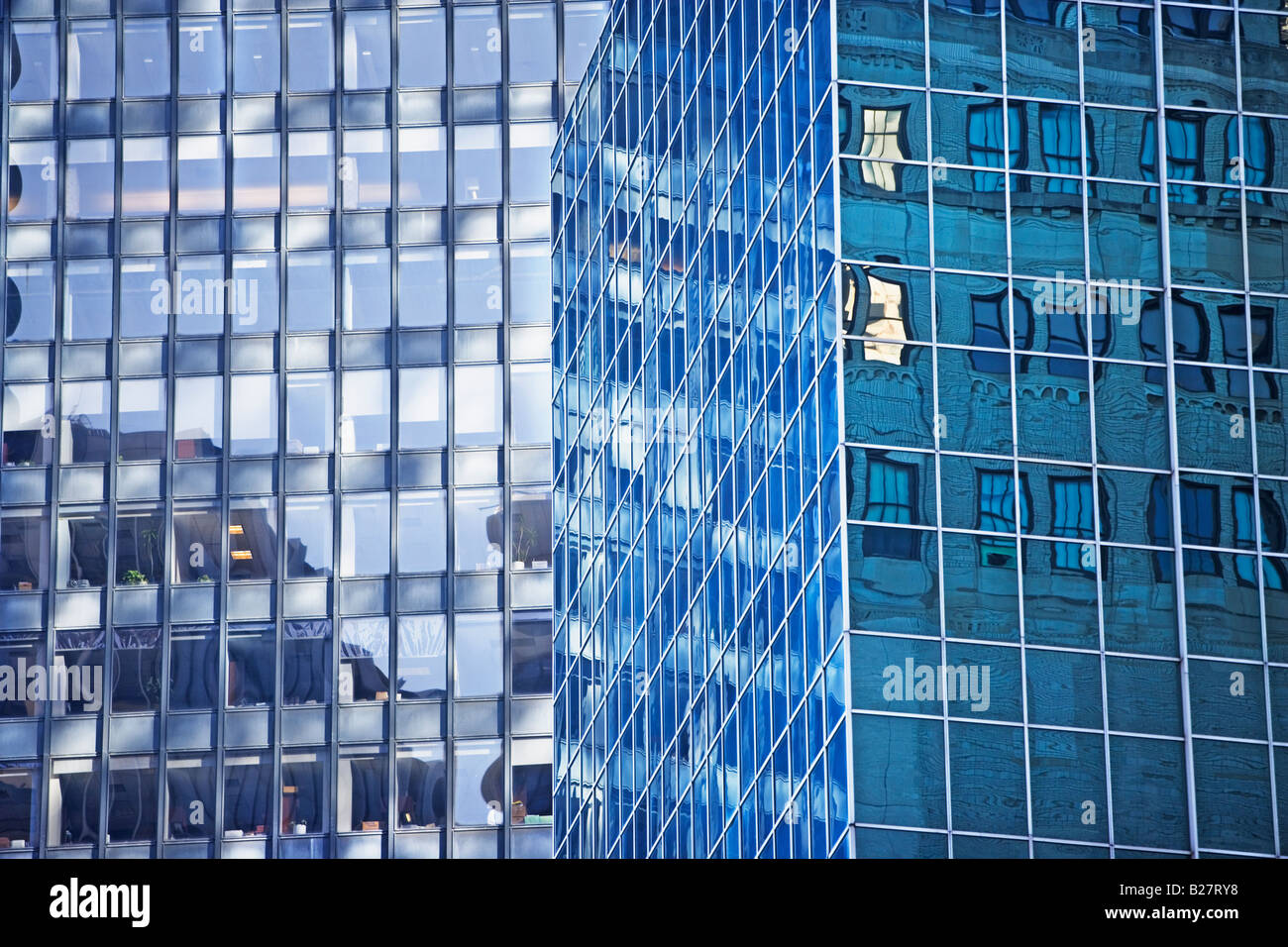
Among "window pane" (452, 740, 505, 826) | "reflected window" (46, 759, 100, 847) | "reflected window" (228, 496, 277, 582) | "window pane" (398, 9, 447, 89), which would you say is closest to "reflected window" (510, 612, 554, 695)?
"window pane" (452, 740, 505, 826)

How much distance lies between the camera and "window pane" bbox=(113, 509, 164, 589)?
84812mm

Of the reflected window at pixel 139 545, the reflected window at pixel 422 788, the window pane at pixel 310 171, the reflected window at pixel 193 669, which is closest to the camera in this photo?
the reflected window at pixel 422 788

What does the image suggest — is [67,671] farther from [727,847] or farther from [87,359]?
[727,847]

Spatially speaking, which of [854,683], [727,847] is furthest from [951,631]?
[727,847]

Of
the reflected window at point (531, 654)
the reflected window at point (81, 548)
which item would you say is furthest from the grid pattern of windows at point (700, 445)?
the reflected window at point (81, 548)

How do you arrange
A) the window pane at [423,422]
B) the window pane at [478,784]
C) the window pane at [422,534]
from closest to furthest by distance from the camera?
the window pane at [478,784] < the window pane at [422,534] < the window pane at [423,422]

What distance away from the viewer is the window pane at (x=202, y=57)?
89.6 meters

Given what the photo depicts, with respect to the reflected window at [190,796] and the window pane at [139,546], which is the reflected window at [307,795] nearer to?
the reflected window at [190,796]

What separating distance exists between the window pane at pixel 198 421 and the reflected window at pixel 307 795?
40.5ft

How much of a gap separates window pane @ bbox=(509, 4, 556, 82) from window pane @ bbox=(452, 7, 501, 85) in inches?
25.4

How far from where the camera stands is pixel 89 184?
8869 cm

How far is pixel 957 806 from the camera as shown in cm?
4288
